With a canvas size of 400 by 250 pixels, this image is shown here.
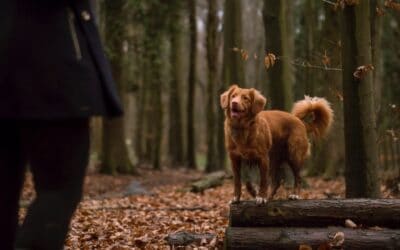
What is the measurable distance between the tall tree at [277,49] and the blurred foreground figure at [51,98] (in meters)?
10.8

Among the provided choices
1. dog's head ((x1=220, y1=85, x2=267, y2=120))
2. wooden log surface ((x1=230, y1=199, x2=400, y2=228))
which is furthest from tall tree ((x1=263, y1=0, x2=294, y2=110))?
wooden log surface ((x1=230, y1=199, x2=400, y2=228))

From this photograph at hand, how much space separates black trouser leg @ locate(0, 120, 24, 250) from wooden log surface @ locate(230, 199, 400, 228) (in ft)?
10.3

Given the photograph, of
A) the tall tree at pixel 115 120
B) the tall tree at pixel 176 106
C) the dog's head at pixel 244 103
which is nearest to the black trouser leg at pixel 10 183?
the dog's head at pixel 244 103

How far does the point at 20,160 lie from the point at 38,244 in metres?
0.45

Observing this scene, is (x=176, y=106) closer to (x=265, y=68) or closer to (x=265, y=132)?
(x=265, y=68)

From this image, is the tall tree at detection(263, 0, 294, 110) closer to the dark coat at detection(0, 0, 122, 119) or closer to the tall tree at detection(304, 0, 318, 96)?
the tall tree at detection(304, 0, 318, 96)

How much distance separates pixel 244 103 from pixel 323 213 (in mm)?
1436

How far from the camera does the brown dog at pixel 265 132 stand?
635cm

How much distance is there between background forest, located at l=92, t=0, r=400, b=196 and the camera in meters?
6.91

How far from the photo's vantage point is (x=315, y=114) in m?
7.46

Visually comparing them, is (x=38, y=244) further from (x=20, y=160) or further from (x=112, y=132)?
(x=112, y=132)

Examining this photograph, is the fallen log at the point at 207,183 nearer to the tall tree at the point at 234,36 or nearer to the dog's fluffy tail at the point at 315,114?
the tall tree at the point at 234,36

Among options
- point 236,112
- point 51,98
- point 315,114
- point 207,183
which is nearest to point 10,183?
point 51,98

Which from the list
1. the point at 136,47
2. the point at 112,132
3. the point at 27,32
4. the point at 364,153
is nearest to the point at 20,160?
the point at 27,32
